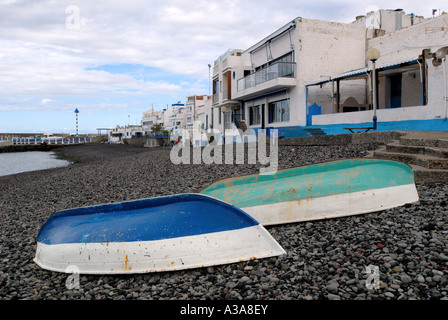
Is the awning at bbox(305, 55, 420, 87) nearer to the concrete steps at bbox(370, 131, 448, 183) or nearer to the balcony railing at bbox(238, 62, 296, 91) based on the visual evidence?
the balcony railing at bbox(238, 62, 296, 91)

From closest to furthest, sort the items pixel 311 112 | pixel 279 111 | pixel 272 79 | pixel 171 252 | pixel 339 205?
1. pixel 171 252
2. pixel 339 205
3. pixel 311 112
4. pixel 272 79
5. pixel 279 111

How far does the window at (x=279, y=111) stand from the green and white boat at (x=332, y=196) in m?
16.8

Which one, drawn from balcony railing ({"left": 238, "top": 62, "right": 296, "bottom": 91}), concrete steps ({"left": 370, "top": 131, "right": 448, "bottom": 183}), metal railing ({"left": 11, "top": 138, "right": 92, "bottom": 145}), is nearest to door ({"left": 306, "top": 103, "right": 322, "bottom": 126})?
balcony railing ({"left": 238, "top": 62, "right": 296, "bottom": 91})

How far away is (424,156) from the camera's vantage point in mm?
7391

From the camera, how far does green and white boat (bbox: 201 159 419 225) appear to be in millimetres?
5414

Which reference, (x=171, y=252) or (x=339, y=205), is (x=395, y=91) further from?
(x=171, y=252)

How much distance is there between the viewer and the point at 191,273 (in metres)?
4.19

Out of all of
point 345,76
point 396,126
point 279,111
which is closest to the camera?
point 396,126

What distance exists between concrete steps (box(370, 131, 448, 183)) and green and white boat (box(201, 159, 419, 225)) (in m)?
1.23

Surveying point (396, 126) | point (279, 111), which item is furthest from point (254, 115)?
point (396, 126)

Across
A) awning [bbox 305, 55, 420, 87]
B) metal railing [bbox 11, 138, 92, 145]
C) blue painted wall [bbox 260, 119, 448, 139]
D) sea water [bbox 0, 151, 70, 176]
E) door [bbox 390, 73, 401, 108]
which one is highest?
awning [bbox 305, 55, 420, 87]

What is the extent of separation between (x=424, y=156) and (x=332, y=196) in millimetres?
3287

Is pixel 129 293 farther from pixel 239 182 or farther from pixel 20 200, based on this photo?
pixel 20 200
